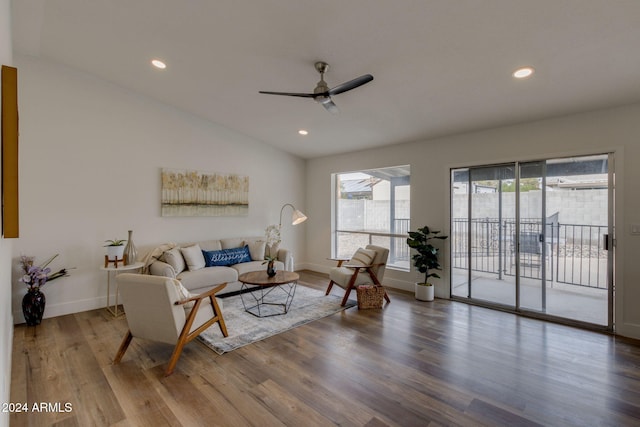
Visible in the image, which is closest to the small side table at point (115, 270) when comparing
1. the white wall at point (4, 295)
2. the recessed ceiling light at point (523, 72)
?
the white wall at point (4, 295)

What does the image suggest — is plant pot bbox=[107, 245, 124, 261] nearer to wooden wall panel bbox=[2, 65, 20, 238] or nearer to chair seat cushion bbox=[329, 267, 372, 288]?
wooden wall panel bbox=[2, 65, 20, 238]

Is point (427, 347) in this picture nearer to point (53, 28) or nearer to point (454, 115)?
point (454, 115)

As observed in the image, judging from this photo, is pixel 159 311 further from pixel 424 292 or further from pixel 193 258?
pixel 424 292

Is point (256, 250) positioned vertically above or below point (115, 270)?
above

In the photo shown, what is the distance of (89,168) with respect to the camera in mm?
4160

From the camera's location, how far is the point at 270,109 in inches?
180

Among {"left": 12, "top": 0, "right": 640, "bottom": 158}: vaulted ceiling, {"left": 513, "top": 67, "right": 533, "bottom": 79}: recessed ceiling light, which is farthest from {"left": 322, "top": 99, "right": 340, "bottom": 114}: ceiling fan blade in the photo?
{"left": 513, "top": 67, "right": 533, "bottom": 79}: recessed ceiling light

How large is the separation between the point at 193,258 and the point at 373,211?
3.51m

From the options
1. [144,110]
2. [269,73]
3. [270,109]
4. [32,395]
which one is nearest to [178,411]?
[32,395]

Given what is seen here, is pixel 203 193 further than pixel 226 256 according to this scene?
Yes

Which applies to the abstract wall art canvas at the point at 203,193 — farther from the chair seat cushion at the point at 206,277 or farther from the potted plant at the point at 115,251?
the chair seat cushion at the point at 206,277

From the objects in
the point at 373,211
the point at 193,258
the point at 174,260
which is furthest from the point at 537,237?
the point at 174,260

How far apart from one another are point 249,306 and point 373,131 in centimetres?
333

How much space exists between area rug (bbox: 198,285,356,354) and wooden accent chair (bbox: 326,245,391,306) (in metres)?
0.29
